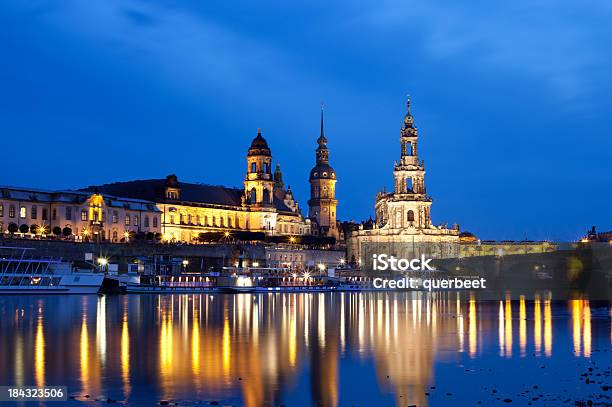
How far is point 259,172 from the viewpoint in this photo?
176000 millimetres

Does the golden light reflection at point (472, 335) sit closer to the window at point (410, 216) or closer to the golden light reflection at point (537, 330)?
the golden light reflection at point (537, 330)

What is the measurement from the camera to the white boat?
96.7m

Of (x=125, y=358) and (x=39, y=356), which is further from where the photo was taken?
(x=39, y=356)

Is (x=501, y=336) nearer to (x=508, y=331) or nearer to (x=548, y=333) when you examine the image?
(x=508, y=331)

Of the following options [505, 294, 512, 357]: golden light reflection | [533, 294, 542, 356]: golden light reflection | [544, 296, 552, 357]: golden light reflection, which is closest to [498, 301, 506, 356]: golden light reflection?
[505, 294, 512, 357]: golden light reflection

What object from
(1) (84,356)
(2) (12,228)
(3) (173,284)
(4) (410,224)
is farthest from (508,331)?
(4) (410,224)

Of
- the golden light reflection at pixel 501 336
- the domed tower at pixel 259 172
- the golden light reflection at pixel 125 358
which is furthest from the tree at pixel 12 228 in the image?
the golden light reflection at pixel 125 358

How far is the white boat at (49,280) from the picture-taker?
96.7m

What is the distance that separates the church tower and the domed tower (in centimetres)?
2601

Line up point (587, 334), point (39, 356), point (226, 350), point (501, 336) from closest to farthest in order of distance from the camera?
point (39, 356), point (226, 350), point (501, 336), point (587, 334)

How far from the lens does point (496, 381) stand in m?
32.6

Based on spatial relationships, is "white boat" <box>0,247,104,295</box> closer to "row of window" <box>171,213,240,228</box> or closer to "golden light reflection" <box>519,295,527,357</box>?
"golden light reflection" <box>519,295,527,357</box>

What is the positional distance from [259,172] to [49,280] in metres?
76.4

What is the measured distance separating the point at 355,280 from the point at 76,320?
96.2 metres
